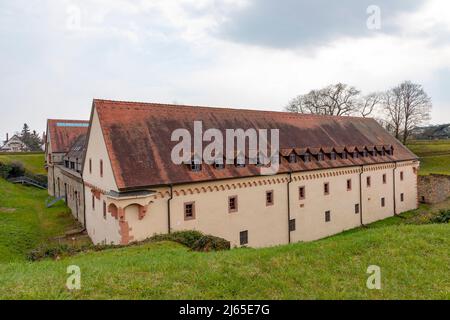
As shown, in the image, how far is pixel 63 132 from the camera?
40375 mm

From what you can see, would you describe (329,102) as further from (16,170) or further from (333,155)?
(16,170)

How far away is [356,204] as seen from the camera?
90.9 feet

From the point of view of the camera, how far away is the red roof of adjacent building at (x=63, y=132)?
39.1 meters

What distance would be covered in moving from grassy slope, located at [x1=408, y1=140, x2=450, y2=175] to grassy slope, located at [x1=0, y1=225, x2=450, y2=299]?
1501 inches

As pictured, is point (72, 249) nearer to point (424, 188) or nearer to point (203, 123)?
point (203, 123)

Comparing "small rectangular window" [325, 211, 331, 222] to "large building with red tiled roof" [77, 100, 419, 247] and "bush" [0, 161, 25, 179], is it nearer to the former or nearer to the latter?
"large building with red tiled roof" [77, 100, 419, 247]

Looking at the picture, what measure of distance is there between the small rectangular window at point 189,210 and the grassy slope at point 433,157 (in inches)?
1429

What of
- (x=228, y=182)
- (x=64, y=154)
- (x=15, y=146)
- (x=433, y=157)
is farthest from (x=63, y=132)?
(x=15, y=146)

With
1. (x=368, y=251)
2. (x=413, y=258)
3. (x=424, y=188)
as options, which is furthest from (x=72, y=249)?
(x=424, y=188)

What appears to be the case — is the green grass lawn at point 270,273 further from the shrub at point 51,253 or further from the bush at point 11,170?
the bush at point 11,170

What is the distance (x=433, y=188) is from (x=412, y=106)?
1976 cm

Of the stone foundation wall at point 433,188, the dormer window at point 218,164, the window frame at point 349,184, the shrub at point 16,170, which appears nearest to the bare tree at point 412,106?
the stone foundation wall at point 433,188

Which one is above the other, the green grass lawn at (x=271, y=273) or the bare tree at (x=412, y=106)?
the bare tree at (x=412, y=106)
